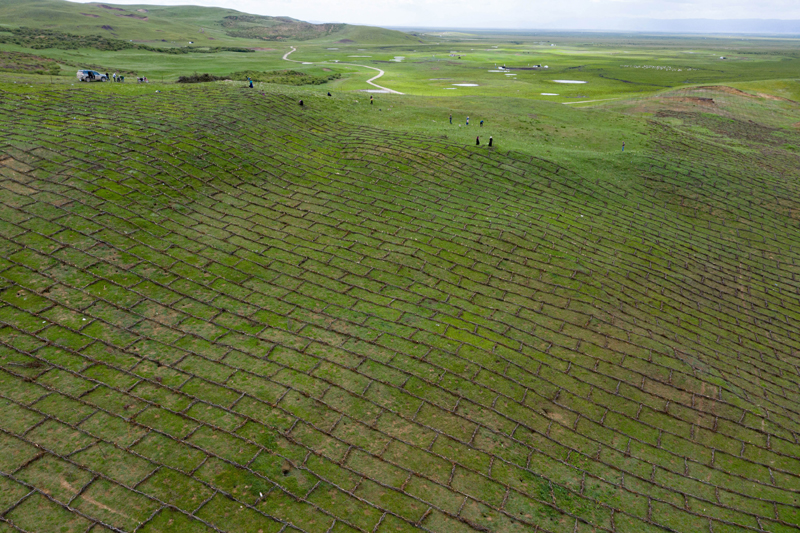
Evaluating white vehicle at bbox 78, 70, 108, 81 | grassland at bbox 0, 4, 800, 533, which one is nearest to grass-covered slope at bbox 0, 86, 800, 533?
grassland at bbox 0, 4, 800, 533

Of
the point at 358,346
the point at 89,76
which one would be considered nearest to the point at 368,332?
the point at 358,346

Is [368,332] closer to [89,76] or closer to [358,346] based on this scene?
[358,346]

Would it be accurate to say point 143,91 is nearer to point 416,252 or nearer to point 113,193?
point 113,193

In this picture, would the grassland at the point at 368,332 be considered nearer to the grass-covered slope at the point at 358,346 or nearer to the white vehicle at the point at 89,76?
the grass-covered slope at the point at 358,346

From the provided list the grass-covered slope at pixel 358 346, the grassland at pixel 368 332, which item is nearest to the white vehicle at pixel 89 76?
the grassland at pixel 368 332

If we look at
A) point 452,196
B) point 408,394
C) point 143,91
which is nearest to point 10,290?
point 408,394
